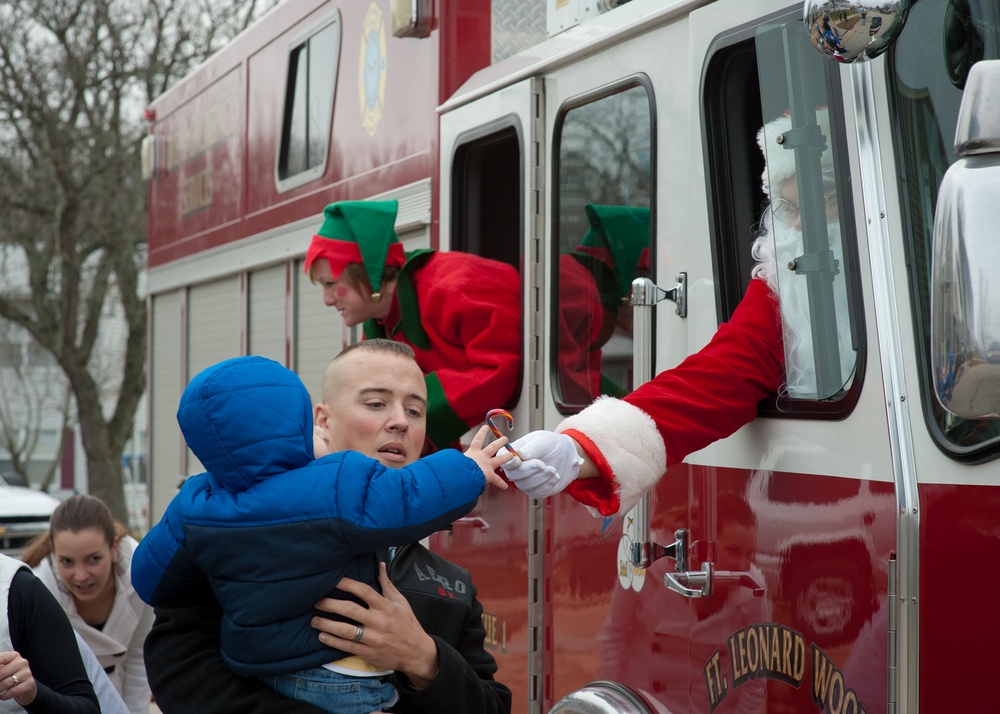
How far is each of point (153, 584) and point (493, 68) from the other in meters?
2.07

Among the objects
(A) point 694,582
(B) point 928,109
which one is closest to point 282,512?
(A) point 694,582

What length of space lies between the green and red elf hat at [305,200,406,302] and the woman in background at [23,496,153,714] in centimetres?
108

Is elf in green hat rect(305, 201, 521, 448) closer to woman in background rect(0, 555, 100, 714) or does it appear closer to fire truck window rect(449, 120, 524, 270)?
fire truck window rect(449, 120, 524, 270)

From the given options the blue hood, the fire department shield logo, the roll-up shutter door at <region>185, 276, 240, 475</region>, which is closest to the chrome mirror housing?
the blue hood

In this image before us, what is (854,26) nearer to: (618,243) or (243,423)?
(243,423)

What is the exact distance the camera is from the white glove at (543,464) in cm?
205

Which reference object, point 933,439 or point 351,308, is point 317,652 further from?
point 351,308

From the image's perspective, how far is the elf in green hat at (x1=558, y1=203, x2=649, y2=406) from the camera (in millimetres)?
3031

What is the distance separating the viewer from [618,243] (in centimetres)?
305

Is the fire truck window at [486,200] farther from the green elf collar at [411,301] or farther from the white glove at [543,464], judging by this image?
the white glove at [543,464]

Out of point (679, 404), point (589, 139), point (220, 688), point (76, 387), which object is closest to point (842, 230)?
point (679, 404)

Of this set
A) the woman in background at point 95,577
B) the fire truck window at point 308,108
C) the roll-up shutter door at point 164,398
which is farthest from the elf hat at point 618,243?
the roll-up shutter door at point 164,398

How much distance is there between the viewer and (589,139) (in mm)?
3059

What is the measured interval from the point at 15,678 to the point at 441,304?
1.37m
